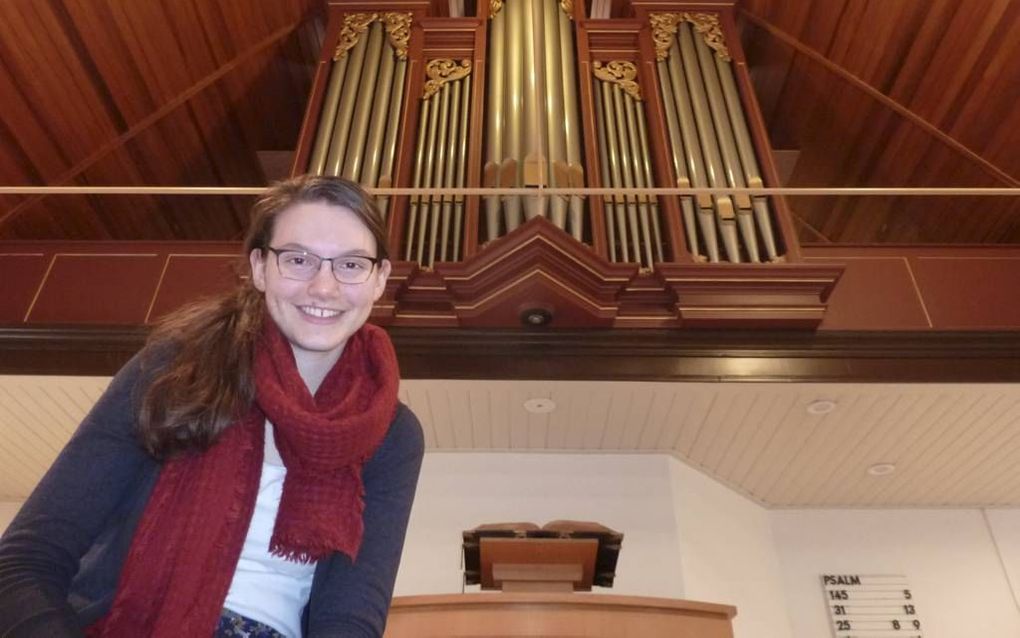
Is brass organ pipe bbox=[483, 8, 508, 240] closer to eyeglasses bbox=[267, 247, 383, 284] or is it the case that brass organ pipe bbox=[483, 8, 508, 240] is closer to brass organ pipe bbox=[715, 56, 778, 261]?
brass organ pipe bbox=[715, 56, 778, 261]

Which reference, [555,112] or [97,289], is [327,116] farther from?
[97,289]

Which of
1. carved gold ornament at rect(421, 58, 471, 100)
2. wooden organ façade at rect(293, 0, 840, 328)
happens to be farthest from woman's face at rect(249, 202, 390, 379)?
carved gold ornament at rect(421, 58, 471, 100)

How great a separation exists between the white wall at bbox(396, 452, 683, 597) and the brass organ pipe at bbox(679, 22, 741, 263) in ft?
4.07

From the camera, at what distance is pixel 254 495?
108cm

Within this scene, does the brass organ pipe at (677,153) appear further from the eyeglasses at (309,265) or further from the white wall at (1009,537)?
the eyeglasses at (309,265)

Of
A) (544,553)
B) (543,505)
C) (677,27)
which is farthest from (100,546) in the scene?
(677,27)

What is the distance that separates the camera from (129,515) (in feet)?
3.33

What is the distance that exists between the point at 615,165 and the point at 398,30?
1968mm

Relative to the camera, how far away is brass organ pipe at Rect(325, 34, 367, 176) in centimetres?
444

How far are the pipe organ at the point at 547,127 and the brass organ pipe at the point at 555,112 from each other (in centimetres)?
1

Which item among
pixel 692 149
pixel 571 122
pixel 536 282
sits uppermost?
pixel 571 122

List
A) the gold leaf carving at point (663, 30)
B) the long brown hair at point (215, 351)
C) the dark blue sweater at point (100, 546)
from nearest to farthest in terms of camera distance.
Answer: the dark blue sweater at point (100, 546) → the long brown hair at point (215, 351) → the gold leaf carving at point (663, 30)

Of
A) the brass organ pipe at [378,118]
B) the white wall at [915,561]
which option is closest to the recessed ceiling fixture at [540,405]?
the brass organ pipe at [378,118]

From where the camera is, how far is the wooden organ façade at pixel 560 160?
360cm
